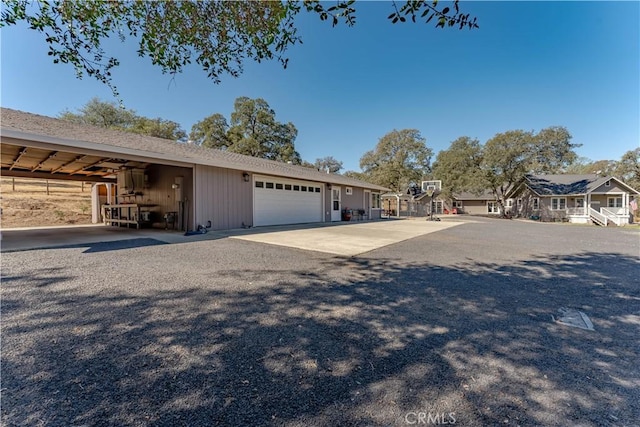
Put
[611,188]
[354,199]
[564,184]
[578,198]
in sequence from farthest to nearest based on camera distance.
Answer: [564,184] < [578,198] < [611,188] < [354,199]

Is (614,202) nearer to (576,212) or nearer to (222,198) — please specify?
(576,212)

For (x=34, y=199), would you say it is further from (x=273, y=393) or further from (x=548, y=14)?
(x=548, y=14)

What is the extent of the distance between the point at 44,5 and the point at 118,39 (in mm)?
701

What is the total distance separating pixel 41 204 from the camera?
14047 mm

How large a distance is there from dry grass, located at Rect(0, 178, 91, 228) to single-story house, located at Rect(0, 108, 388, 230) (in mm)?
1266

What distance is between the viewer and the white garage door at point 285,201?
38.1ft

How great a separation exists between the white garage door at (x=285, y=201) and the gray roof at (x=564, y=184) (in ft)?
77.0

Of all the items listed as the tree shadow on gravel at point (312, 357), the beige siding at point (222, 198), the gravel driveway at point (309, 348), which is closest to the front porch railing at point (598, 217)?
the gravel driveway at point (309, 348)

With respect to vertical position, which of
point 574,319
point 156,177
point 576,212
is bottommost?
point 574,319

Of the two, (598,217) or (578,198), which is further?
(578,198)

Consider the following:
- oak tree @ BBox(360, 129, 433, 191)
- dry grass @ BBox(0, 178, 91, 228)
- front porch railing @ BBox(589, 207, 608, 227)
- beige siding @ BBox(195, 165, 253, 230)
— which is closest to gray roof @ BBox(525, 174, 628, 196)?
front porch railing @ BBox(589, 207, 608, 227)

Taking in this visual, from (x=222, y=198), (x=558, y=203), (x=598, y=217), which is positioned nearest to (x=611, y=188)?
(x=558, y=203)

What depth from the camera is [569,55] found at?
1232 centimetres

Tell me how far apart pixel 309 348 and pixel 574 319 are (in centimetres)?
300
